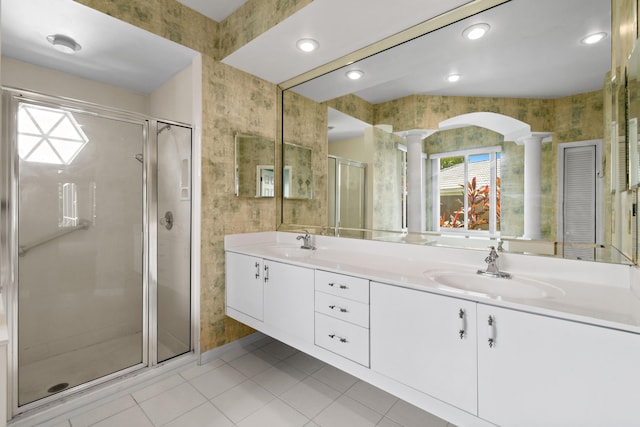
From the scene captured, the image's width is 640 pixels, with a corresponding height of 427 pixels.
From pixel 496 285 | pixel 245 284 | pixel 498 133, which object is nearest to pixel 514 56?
pixel 498 133

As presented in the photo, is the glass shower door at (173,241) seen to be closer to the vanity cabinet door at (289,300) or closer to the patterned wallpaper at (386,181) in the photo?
the vanity cabinet door at (289,300)

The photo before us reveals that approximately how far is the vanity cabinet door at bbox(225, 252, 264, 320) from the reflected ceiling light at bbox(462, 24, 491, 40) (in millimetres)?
1833

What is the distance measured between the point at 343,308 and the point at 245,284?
2.94ft

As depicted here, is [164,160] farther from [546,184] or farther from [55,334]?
[546,184]

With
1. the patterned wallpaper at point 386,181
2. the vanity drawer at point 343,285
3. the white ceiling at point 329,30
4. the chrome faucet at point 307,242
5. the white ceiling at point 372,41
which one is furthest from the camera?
the chrome faucet at point 307,242

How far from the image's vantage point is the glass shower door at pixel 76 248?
1.65 m

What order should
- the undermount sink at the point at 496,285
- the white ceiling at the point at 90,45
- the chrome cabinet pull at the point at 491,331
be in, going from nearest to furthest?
the chrome cabinet pull at the point at 491,331, the undermount sink at the point at 496,285, the white ceiling at the point at 90,45

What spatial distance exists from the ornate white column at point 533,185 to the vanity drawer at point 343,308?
908mm

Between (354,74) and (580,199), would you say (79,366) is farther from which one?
(580,199)

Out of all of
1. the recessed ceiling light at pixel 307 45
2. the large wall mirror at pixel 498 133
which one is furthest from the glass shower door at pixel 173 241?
the large wall mirror at pixel 498 133

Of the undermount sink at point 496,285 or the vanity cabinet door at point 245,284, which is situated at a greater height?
the undermount sink at point 496,285

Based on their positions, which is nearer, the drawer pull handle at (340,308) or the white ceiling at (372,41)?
the white ceiling at (372,41)

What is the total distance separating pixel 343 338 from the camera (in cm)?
156

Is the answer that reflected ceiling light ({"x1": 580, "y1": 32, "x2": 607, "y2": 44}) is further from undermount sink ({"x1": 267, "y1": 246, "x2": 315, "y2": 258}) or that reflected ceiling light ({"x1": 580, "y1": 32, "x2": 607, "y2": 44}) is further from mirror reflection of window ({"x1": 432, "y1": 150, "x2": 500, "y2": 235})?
undermount sink ({"x1": 267, "y1": 246, "x2": 315, "y2": 258})
